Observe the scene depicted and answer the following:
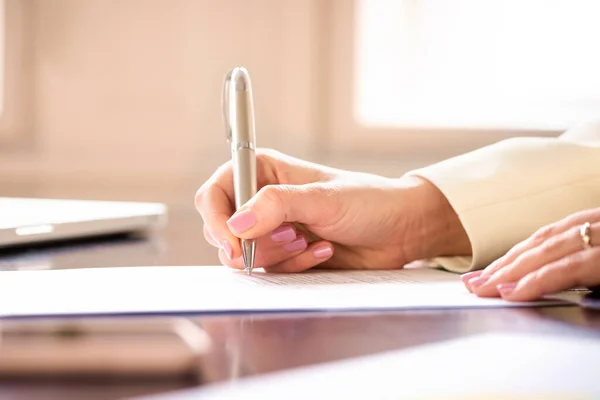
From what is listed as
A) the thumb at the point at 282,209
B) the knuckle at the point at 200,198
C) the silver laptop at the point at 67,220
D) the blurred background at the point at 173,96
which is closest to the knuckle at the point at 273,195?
the thumb at the point at 282,209

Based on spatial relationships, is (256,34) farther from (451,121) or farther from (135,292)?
(135,292)

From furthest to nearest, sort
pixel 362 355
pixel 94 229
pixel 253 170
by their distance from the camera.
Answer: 1. pixel 94 229
2. pixel 253 170
3. pixel 362 355

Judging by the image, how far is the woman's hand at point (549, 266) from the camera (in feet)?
2.00

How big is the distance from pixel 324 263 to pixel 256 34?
1175 millimetres

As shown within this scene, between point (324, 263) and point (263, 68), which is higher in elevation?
point (263, 68)

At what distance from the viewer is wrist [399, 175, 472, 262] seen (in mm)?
885

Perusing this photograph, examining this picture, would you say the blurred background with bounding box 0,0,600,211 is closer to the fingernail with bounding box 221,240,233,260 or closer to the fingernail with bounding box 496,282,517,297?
the fingernail with bounding box 221,240,233,260

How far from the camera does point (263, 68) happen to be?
1.96 m

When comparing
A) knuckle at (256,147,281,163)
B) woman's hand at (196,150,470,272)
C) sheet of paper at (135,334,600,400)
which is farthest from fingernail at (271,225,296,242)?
sheet of paper at (135,334,600,400)

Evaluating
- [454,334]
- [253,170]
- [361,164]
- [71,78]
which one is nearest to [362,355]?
[454,334]

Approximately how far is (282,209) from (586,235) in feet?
0.90

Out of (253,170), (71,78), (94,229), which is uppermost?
(71,78)

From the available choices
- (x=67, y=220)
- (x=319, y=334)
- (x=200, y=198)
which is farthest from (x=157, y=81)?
(x=319, y=334)

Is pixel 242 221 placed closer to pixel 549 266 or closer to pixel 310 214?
pixel 310 214
